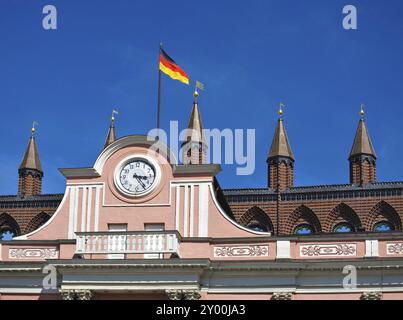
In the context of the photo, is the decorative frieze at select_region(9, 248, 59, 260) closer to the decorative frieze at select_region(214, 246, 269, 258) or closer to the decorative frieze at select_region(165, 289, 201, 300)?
the decorative frieze at select_region(165, 289, 201, 300)

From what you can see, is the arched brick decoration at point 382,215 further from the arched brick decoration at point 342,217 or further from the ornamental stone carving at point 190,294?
the ornamental stone carving at point 190,294

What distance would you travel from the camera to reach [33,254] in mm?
42906

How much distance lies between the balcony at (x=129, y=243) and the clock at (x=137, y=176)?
284 cm

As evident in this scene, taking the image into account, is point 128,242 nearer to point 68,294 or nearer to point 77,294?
point 77,294

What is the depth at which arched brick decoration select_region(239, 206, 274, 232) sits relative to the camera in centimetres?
6731

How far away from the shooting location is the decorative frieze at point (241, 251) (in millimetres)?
41406

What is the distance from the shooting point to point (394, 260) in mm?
39500

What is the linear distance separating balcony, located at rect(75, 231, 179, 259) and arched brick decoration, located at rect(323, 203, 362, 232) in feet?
87.5

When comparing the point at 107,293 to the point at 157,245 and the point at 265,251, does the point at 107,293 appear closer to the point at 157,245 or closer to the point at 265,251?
the point at 157,245

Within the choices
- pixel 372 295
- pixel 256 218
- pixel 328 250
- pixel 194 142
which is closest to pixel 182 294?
pixel 328 250

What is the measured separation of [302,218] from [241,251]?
26617 millimetres
